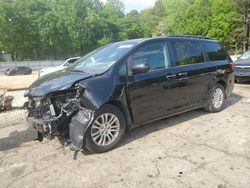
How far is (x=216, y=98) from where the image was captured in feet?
21.1

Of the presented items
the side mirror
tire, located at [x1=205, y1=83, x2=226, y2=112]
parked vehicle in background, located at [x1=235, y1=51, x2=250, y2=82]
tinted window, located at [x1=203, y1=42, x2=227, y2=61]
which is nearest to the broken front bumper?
the side mirror

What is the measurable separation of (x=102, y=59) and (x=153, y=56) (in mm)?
950

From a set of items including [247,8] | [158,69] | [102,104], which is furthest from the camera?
[247,8]

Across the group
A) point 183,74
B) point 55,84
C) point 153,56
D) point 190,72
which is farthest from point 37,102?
point 190,72

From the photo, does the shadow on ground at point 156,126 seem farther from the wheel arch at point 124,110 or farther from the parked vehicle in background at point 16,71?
the parked vehicle in background at point 16,71

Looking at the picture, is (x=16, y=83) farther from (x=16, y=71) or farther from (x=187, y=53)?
(x=16, y=71)

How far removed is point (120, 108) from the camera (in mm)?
4465

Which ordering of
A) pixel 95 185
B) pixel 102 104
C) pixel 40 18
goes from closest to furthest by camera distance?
1. pixel 95 185
2. pixel 102 104
3. pixel 40 18

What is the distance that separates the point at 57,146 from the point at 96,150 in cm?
85

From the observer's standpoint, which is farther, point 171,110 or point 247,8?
point 247,8

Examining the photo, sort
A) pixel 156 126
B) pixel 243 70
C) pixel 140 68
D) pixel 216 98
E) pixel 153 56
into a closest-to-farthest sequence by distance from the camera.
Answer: pixel 140 68
pixel 153 56
pixel 156 126
pixel 216 98
pixel 243 70

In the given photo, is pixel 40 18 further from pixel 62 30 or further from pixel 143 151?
pixel 143 151

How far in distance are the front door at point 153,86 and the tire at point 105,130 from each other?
357 mm

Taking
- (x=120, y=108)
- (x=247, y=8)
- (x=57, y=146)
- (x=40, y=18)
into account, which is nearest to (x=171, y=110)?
(x=120, y=108)
